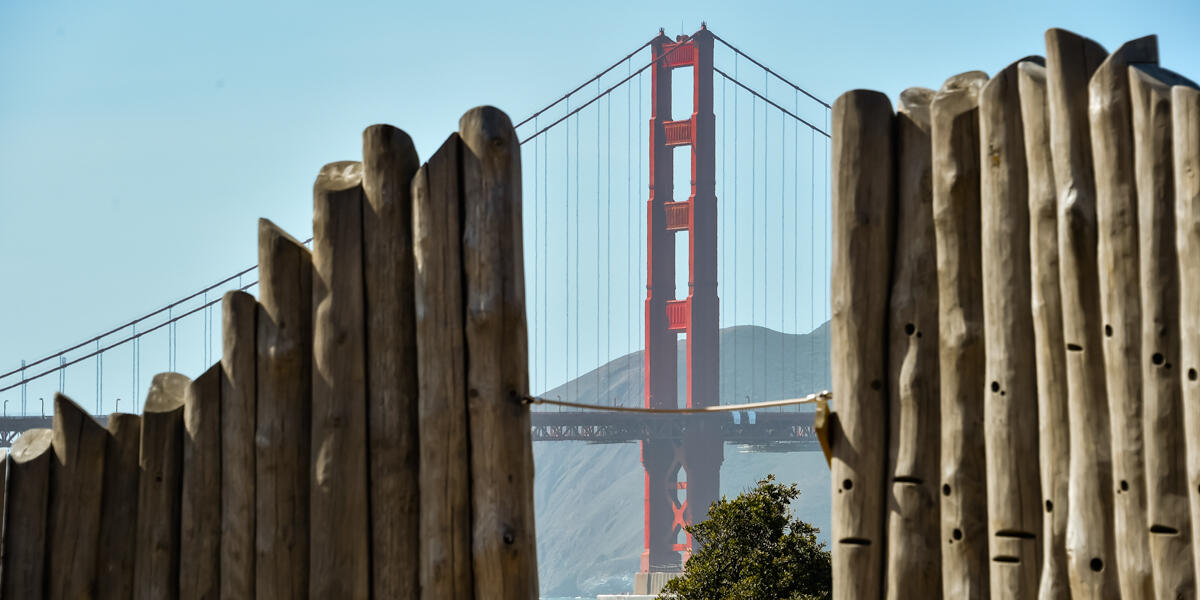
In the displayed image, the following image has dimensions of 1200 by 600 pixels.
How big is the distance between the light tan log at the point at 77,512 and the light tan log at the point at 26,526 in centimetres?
6

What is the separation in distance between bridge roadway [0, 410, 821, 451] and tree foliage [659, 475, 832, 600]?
35.5 m

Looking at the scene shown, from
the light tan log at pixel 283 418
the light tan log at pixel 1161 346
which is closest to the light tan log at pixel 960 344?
the light tan log at pixel 1161 346

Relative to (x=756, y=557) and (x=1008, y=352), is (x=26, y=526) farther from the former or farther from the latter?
(x=756, y=557)

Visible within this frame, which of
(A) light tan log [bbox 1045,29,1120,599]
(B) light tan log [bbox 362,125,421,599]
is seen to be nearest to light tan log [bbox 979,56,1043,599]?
(A) light tan log [bbox 1045,29,1120,599]

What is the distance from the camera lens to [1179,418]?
3.90 meters

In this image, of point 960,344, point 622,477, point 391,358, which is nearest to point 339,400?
point 391,358

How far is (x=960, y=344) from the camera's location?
14.3 feet

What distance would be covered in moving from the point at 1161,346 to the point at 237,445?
10.6ft

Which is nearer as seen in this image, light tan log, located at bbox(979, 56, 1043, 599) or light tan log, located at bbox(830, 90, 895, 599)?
light tan log, located at bbox(979, 56, 1043, 599)

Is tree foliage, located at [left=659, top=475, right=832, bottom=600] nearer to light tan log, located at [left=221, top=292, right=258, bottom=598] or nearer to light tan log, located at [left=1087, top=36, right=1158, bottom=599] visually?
light tan log, located at [left=221, top=292, right=258, bottom=598]

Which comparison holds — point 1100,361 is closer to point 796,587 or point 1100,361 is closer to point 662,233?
point 796,587

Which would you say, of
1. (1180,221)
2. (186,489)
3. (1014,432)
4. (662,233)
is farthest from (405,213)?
(662,233)

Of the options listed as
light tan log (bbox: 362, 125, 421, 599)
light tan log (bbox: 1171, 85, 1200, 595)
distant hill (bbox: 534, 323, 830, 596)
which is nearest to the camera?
light tan log (bbox: 1171, 85, 1200, 595)

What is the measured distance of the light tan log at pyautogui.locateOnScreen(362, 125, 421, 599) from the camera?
5078 mm
